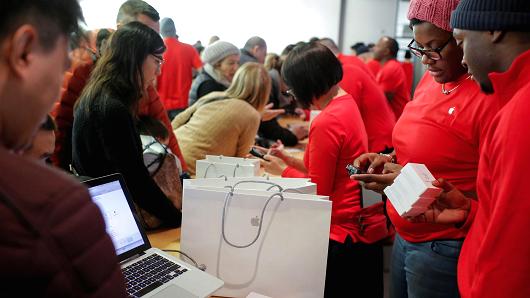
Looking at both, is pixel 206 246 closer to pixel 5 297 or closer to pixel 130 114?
pixel 130 114

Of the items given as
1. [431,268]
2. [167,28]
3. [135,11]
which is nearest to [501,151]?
[431,268]

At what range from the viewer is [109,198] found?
127 centimetres

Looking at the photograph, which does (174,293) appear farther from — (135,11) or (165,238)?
(135,11)

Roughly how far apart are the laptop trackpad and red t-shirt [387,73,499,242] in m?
0.66

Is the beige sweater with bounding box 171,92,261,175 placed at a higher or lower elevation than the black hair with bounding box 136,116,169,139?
lower

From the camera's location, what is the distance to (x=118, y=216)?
1.28 m

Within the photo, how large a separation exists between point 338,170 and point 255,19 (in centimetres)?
618

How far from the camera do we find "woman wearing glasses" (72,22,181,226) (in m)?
1.55

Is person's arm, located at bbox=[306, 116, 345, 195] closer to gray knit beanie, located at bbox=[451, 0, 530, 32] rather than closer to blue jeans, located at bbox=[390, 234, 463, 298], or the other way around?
blue jeans, located at bbox=[390, 234, 463, 298]

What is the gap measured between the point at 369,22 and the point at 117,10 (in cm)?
679

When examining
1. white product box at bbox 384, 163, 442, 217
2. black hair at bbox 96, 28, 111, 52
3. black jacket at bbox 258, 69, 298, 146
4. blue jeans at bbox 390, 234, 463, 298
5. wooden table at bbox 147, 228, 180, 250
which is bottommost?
black jacket at bbox 258, 69, 298, 146

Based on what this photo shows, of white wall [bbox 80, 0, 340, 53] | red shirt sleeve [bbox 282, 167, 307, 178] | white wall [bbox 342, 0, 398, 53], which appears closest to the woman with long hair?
red shirt sleeve [bbox 282, 167, 307, 178]

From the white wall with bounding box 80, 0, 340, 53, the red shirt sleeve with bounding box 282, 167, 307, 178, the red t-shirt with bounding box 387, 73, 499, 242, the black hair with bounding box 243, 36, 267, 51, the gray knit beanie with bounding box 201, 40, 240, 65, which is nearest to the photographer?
the red t-shirt with bounding box 387, 73, 499, 242

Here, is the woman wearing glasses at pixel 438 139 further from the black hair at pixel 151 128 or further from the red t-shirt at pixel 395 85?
the red t-shirt at pixel 395 85
